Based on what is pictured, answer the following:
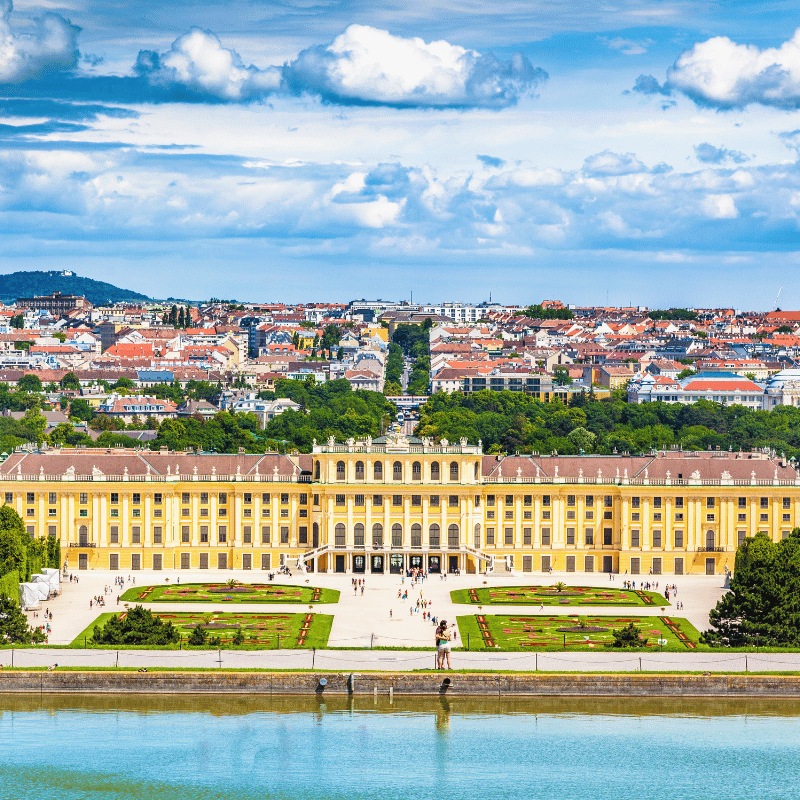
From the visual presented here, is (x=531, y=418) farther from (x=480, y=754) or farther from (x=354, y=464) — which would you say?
(x=480, y=754)

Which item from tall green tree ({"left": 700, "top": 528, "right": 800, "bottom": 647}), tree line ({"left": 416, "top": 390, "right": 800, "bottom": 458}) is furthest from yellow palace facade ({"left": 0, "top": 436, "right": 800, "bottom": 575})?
tree line ({"left": 416, "top": 390, "right": 800, "bottom": 458})

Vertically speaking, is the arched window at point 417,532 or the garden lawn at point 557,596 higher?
the arched window at point 417,532

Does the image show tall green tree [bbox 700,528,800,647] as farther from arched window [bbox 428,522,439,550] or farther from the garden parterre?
arched window [bbox 428,522,439,550]

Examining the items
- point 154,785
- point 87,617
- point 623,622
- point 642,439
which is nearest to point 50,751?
point 154,785

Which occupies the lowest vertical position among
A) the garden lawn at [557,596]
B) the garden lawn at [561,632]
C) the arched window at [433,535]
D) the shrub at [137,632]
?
the garden lawn at [561,632]

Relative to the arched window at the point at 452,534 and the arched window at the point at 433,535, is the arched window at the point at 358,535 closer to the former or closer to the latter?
the arched window at the point at 433,535

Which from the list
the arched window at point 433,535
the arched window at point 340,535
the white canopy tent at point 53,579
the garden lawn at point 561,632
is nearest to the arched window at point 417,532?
the arched window at point 433,535
